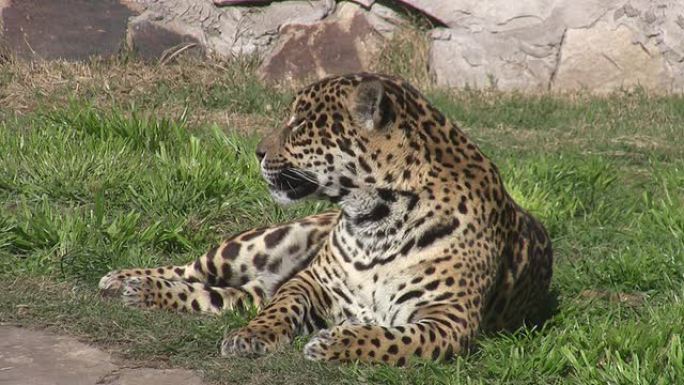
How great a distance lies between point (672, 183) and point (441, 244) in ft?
11.5

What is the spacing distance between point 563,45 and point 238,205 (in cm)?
485

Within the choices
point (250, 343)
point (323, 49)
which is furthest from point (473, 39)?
point (250, 343)

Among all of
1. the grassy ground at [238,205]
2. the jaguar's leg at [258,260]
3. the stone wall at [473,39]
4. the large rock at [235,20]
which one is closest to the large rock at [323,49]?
the stone wall at [473,39]

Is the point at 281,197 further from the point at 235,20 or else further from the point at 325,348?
the point at 235,20

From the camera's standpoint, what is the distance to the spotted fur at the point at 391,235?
621 centimetres

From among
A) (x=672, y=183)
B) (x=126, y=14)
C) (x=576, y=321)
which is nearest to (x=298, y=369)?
(x=576, y=321)

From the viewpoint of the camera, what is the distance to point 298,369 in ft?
19.6

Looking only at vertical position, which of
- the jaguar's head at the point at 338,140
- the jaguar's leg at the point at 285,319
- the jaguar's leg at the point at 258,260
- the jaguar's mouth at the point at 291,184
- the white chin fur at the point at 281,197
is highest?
the jaguar's head at the point at 338,140

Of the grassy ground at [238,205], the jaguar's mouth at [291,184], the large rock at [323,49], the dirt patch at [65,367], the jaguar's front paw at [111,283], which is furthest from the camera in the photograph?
the large rock at [323,49]

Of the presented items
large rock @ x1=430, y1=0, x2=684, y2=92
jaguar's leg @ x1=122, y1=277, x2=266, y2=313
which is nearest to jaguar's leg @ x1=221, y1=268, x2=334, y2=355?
jaguar's leg @ x1=122, y1=277, x2=266, y2=313

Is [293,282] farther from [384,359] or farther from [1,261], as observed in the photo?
[1,261]

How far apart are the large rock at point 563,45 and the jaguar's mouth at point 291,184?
233 inches

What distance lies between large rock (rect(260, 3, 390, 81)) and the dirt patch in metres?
6.37

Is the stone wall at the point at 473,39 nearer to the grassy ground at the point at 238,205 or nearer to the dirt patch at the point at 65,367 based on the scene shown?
the grassy ground at the point at 238,205
